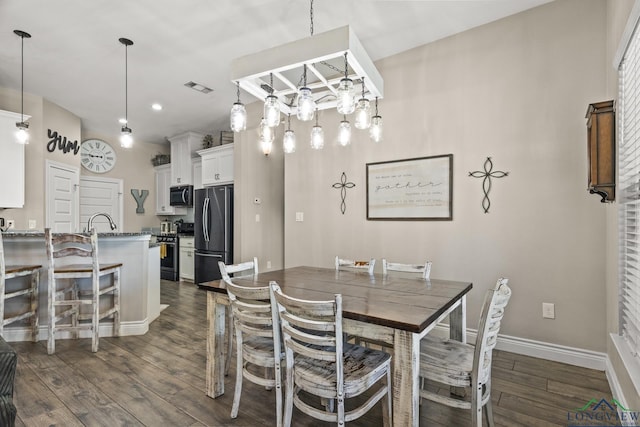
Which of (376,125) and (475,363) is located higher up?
(376,125)

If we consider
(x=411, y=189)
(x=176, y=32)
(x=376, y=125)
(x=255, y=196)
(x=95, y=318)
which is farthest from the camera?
(x=255, y=196)

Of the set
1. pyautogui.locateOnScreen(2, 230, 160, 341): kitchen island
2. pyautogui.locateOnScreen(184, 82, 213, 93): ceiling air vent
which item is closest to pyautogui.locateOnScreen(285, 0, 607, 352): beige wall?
pyautogui.locateOnScreen(184, 82, 213, 93): ceiling air vent

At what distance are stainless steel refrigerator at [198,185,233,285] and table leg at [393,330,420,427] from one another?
4.02 m

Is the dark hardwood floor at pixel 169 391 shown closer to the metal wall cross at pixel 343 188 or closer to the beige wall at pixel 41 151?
the metal wall cross at pixel 343 188

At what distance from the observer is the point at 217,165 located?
543 centimetres

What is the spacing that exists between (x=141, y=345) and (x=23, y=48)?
3.17 meters

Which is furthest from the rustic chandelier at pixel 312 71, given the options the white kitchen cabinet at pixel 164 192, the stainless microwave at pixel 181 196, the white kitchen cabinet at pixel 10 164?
the white kitchen cabinet at pixel 164 192

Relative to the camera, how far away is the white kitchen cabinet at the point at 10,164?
12.8 ft

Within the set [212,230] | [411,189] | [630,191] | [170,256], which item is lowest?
[170,256]

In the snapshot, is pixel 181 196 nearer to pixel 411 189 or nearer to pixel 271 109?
pixel 411 189

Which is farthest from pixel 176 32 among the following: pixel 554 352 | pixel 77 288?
pixel 554 352

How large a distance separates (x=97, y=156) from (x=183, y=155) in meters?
1.58

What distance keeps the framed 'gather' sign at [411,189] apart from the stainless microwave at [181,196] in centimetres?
402

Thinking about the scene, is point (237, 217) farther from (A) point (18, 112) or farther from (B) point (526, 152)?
(B) point (526, 152)
